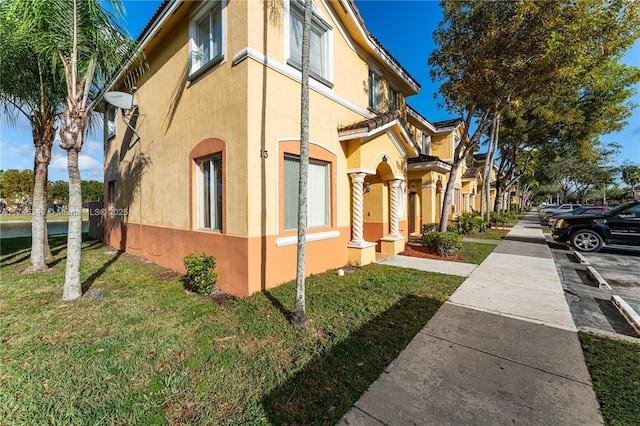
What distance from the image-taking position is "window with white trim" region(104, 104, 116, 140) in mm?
12544

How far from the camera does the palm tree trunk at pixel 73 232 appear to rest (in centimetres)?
543

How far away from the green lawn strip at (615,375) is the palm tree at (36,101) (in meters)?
11.3

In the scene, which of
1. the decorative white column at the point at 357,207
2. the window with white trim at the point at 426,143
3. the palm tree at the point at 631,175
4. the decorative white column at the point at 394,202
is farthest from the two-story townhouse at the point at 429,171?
the palm tree at the point at 631,175

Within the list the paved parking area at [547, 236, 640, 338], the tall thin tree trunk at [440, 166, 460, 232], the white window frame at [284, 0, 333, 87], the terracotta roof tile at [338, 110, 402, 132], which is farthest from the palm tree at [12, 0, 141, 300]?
the tall thin tree trunk at [440, 166, 460, 232]

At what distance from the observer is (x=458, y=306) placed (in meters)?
5.17

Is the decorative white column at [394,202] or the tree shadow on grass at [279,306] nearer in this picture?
the tree shadow on grass at [279,306]

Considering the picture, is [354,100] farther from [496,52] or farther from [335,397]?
[335,397]

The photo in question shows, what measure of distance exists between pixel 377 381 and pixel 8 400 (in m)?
3.94

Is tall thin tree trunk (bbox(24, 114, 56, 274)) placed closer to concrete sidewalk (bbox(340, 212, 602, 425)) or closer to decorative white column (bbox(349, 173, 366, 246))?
decorative white column (bbox(349, 173, 366, 246))

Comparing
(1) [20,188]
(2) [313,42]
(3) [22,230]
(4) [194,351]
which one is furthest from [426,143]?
(1) [20,188]

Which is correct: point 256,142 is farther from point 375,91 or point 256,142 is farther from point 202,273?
point 375,91

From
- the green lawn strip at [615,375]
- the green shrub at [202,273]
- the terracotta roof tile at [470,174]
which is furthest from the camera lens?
the terracotta roof tile at [470,174]

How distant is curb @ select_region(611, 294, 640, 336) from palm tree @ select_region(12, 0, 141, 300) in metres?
10.4

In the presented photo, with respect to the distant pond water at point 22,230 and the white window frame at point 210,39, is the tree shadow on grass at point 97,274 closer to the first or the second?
the white window frame at point 210,39
